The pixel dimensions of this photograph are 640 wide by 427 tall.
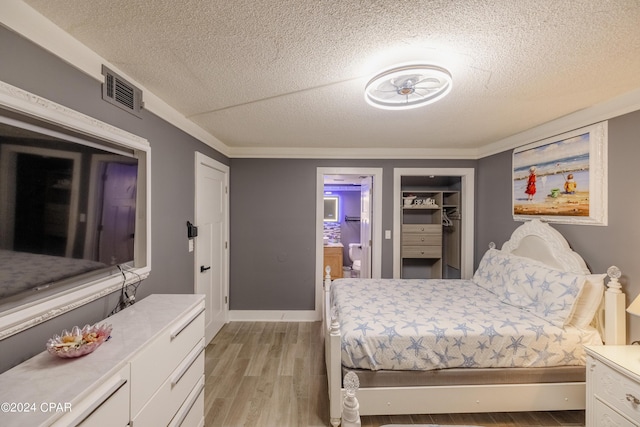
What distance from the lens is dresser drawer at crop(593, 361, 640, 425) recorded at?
1.34 m

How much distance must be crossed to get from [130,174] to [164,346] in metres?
1.05

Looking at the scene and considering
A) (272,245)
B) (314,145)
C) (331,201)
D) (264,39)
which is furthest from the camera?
(331,201)

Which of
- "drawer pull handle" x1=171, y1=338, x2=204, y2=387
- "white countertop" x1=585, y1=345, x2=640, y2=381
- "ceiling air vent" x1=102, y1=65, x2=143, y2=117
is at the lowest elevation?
"drawer pull handle" x1=171, y1=338, x2=204, y2=387

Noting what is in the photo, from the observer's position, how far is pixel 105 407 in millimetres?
899

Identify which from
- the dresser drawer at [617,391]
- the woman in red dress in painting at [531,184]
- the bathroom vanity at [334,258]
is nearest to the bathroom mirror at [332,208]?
the bathroom vanity at [334,258]

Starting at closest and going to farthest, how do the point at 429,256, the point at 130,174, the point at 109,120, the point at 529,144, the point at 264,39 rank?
the point at 264,39 → the point at 109,120 → the point at 130,174 → the point at 529,144 → the point at 429,256

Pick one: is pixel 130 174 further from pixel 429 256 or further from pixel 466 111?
pixel 429 256

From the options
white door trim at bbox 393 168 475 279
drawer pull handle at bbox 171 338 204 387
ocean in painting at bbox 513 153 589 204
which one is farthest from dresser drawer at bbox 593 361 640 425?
drawer pull handle at bbox 171 338 204 387

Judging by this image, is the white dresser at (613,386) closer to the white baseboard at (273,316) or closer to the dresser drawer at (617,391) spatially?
the dresser drawer at (617,391)

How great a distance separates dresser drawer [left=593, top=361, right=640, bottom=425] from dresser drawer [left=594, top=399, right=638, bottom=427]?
0.09 ft

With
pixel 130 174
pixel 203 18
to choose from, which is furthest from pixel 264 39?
pixel 130 174

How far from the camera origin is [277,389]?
7.09 ft

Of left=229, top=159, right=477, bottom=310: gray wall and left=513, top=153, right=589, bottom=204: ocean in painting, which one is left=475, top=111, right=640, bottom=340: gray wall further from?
left=229, top=159, right=477, bottom=310: gray wall

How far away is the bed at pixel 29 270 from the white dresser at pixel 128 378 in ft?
0.95
